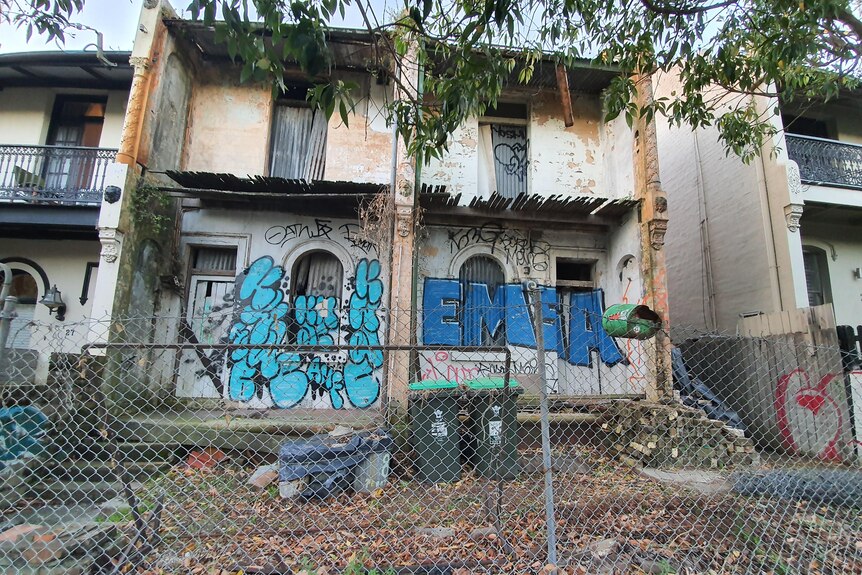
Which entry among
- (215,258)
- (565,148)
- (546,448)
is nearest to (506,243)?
(565,148)

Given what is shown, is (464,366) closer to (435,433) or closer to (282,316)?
(435,433)

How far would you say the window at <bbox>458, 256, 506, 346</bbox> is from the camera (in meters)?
8.49

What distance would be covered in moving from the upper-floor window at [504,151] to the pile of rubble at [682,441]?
16.4 ft

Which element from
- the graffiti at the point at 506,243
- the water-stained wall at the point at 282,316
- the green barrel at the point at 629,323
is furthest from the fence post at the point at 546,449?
the graffiti at the point at 506,243

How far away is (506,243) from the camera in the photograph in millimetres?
8750

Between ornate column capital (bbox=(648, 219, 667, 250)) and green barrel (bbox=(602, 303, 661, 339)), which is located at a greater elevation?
ornate column capital (bbox=(648, 219, 667, 250))

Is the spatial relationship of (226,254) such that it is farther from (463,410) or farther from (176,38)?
(463,410)

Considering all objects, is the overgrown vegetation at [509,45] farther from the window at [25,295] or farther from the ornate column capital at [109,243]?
the window at [25,295]

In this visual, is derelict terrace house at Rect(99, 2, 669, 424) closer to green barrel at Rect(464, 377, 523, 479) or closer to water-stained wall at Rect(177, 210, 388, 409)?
water-stained wall at Rect(177, 210, 388, 409)

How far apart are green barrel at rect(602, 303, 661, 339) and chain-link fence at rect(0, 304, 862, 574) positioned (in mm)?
35

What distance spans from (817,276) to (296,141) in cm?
1223

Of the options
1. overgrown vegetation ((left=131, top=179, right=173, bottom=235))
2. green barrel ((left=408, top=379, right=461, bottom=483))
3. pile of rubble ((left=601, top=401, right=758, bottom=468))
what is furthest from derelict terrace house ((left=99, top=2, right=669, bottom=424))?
green barrel ((left=408, top=379, right=461, bottom=483))

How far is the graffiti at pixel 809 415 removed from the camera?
21.0 feet

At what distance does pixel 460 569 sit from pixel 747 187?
1008 cm
